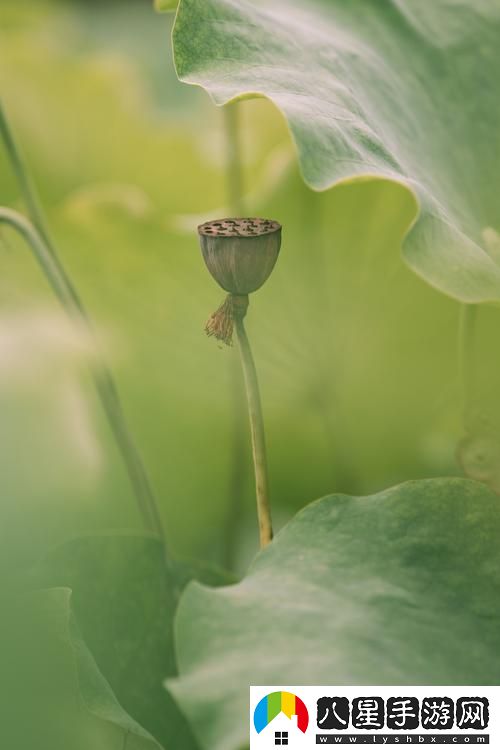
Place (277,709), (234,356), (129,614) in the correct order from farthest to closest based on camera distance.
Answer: (234,356)
(129,614)
(277,709)

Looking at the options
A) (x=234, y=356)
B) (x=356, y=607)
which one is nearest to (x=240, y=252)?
(x=356, y=607)

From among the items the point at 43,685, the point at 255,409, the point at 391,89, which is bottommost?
the point at 43,685

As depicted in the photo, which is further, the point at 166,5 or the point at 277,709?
the point at 166,5

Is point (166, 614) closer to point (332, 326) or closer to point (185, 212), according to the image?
point (332, 326)

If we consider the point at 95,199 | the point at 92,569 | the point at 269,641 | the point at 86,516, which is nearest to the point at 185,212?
the point at 95,199

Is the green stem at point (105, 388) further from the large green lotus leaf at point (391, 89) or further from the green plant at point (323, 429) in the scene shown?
the large green lotus leaf at point (391, 89)

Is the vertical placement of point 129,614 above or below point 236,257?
below

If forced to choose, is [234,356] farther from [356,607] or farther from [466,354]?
[356,607]

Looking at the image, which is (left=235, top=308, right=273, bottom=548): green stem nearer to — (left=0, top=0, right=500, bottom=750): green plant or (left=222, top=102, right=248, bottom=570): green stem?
(left=0, top=0, right=500, bottom=750): green plant
